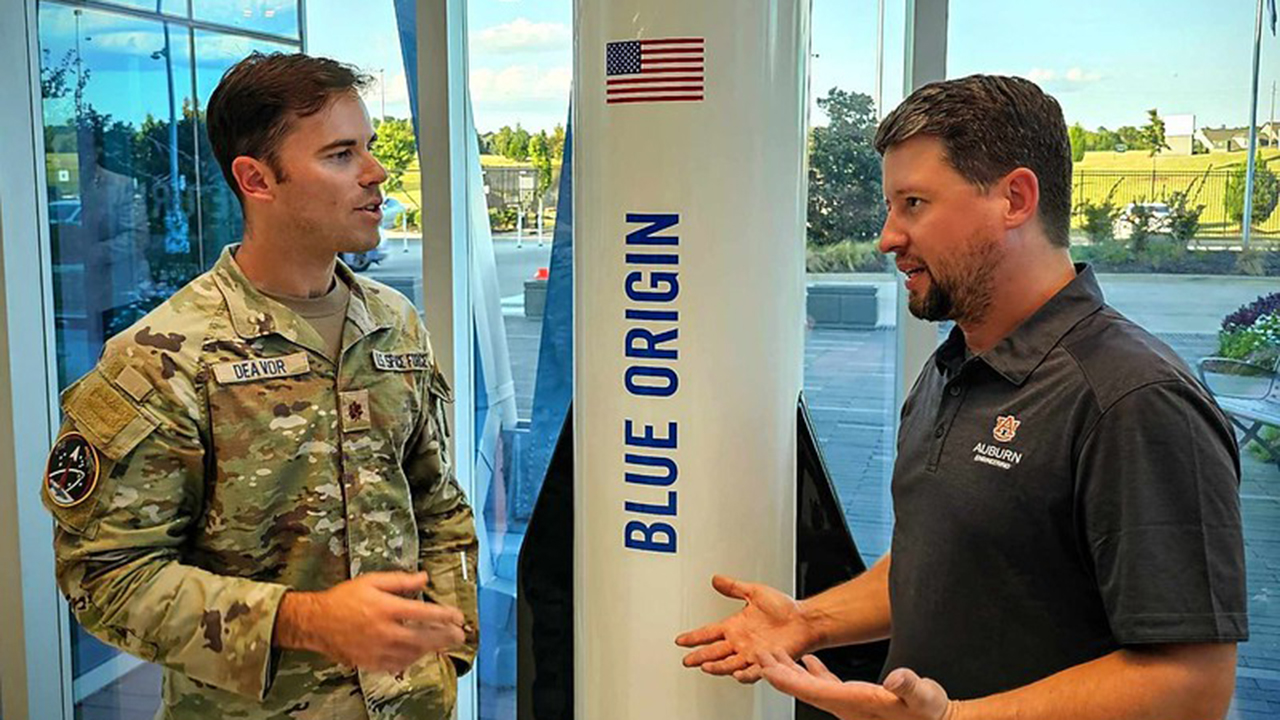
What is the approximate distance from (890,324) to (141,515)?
1.73 m

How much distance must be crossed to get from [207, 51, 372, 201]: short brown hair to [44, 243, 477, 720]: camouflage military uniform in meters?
0.17

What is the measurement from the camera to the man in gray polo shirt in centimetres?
123

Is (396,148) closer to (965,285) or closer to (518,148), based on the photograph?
(518,148)

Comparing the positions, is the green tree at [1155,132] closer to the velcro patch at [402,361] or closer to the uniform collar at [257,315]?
the velcro patch at [402,361]

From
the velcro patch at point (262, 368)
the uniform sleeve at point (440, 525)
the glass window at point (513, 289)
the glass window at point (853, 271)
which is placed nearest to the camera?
the velcro patch at point (262, 368)

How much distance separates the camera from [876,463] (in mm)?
2807

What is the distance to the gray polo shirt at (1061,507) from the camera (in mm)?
1223

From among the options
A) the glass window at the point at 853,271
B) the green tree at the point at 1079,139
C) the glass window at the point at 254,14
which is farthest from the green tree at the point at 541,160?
the green tree at the point at 1079,139

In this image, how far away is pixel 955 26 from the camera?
2500 mm

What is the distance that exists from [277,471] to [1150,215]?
193cm

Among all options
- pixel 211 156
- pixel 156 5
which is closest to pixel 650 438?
pixel 211 156

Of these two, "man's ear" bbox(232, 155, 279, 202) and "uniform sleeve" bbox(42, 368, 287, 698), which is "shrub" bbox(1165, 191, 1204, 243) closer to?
"man's ear" bbox(232, 155, 279, 202)

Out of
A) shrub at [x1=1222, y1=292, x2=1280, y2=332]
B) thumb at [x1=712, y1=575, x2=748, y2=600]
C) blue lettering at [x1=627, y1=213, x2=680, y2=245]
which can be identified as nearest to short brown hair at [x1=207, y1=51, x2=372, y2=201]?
blue lettering at [x1=627, y1=213, x2=680, y2=245]

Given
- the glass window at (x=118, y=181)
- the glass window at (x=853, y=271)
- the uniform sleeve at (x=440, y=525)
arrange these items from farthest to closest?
1. the glass window at (x=118, y=181)
2. the glass window at (x=853, y=271)
3. the uniform sleeve at (x=440, y=525)
